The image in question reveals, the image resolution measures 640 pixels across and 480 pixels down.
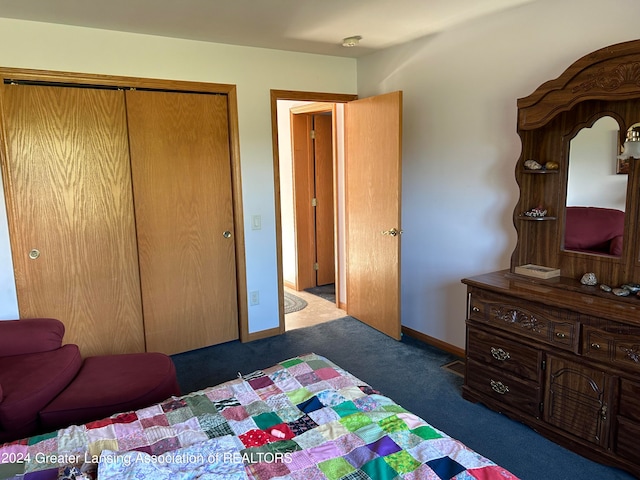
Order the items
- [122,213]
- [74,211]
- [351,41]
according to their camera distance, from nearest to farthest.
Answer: [74,211] < [122,213] < [351,41]

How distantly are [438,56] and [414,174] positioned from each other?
0.89 meters

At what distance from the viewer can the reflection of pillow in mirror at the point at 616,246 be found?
7.70 feet

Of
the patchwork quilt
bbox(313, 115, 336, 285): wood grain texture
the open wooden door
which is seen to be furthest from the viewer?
bbox(313, 115, 336, 285): wood grain texture

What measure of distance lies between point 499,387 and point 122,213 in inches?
107

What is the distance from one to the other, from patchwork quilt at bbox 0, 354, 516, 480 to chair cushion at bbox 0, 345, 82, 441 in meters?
0.71

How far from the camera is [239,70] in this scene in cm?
358

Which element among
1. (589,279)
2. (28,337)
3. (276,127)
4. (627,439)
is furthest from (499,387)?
(28,337)

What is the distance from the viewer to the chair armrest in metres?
2.56

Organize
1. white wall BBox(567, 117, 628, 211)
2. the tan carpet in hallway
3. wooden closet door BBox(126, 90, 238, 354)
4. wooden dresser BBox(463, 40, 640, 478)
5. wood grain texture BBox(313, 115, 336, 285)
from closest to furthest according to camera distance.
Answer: wooden dresser BBox(463, 40, 640, 478)
white wall BBox(567, 117, 628, 211)
wooden closet door BBox(126, 90, 238, 354)
the tan carpet in hallway
wood grain texture BBox(313, 115, 336, 285)

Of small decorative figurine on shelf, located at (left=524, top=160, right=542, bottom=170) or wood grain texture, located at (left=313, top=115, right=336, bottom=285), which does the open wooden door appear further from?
wood grain texture, located at (left=313, top=115, right=336, bottom=285)

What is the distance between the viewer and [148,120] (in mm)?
3283

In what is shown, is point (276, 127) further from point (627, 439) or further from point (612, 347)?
point (627, 439)

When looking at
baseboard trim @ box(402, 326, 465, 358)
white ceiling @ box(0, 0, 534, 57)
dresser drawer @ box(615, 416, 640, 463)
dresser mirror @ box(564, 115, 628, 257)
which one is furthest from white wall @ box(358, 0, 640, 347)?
dresser drawer @ box(615, 416, 640, 463)

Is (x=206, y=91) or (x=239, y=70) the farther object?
(x=239, y=70)
